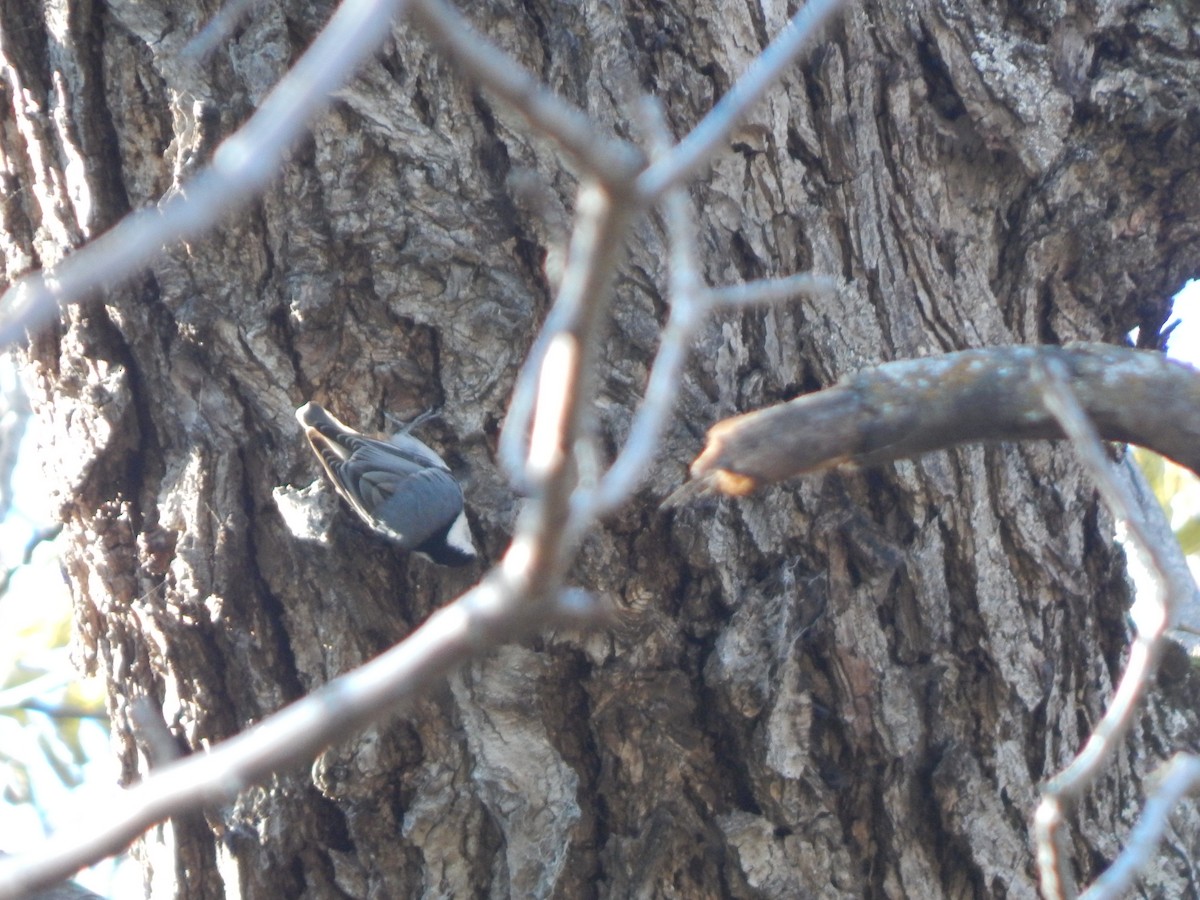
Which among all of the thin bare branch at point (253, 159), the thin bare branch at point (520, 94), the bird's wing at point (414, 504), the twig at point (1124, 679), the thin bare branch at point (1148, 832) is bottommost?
the thin bare branch at point (1148, 832)

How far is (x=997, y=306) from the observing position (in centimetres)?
203

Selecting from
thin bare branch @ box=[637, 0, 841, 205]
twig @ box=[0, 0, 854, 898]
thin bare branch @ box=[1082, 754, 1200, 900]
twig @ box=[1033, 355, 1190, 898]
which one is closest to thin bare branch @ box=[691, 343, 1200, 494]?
twig @ box=[1033, 355, 1190, 898]

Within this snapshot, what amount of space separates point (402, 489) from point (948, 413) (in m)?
0.92

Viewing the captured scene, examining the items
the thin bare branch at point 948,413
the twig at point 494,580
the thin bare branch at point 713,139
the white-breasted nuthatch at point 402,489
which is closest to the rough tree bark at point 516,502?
the white-breasted nuthatch at point 402,489

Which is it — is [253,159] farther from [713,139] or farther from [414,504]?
[414,504]

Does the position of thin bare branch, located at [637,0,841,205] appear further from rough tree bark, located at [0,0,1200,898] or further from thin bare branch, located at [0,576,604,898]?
rough tree bark, located at [0,0,1200,898]

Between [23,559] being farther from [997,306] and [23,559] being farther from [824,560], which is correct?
[997,306]

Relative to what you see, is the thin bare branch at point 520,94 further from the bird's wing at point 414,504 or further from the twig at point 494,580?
the bird's wing at point 414,504

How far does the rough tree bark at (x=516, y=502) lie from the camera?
179 cm

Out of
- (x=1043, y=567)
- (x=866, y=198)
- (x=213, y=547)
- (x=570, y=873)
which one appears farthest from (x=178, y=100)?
(x=1043, y=567)

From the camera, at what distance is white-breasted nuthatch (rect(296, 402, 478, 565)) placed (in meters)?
1.88

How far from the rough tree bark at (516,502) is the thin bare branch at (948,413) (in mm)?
446

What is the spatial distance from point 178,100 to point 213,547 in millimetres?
622

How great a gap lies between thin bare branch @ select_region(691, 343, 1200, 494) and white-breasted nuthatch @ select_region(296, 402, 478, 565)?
582 mm
